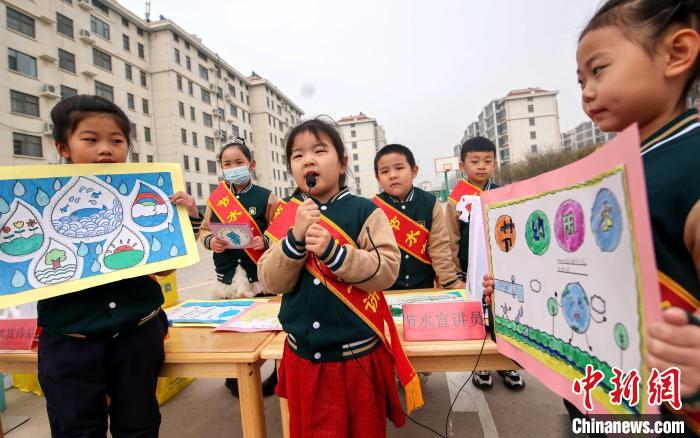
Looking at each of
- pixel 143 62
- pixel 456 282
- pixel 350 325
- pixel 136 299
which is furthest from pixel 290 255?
pixel 143 62

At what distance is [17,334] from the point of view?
5.74 ft

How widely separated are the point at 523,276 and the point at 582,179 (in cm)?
38

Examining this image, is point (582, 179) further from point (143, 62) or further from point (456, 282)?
point (143, 62)

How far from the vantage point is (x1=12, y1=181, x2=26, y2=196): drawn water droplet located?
1351 millimetres

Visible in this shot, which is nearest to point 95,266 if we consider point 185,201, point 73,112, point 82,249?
point 82,249

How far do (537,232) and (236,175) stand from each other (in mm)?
→ 2347

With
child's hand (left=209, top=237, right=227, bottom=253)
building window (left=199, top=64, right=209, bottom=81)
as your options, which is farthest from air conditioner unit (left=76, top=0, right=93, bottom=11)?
child's hand (left=209, top=237, right=227, bottom=253)

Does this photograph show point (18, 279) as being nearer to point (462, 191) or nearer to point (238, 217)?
point (238, 217)

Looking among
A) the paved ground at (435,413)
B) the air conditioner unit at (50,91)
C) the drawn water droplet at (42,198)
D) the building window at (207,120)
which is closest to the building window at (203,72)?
the building window at (207,120)

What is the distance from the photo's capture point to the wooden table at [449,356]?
1.41m

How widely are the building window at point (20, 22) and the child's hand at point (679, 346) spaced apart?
25.1m

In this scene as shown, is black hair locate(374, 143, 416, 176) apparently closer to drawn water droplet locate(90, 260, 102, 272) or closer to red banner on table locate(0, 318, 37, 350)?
drawn water droplet locate(90, 260, 102, 272)

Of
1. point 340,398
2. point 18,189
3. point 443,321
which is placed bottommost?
point 340,398

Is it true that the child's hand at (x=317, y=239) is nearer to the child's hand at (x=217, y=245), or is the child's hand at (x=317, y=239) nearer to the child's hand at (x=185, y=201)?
the child's hand at (x=185, y=201)
